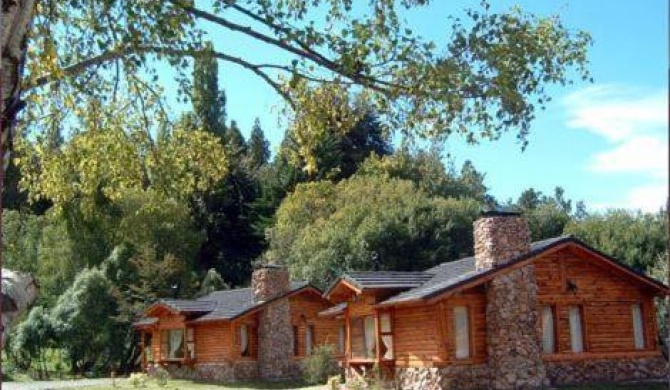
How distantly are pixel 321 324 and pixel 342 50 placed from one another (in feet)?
79.3

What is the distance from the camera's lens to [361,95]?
9.29 meters

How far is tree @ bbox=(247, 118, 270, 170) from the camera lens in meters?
57.6

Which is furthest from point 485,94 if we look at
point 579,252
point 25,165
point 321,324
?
point 321,324

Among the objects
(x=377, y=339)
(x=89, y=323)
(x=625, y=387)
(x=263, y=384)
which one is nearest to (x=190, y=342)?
(x=263, y=384)

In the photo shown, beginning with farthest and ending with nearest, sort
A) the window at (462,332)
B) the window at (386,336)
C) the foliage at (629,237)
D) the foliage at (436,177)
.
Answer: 1. the foliage at (436,177)
2. the foliage at (629,237)
3. the window at (386,336)
4. the window at (462,332)

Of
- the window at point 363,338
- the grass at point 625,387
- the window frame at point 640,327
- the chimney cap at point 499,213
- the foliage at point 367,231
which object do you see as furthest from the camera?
the foliage at point 367,231

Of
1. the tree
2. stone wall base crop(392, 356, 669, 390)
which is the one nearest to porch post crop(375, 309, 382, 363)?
stone wall base crop(392, 356, 669, 390)

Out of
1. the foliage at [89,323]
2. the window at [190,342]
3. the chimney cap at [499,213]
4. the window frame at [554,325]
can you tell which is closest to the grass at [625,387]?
the window frame at [554,325]

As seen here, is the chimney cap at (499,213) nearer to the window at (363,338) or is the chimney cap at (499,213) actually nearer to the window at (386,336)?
the window at (386,336)

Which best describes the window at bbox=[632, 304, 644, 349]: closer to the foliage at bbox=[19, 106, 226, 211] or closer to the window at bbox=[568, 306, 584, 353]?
the window at bbox=[568, 306, 584, 353]

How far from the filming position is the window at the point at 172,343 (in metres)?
32.9

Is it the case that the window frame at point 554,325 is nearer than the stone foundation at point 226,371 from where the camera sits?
Yes

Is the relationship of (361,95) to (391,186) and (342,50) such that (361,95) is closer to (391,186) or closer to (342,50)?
(342,50)

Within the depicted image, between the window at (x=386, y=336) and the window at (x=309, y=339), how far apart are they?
922 cm
